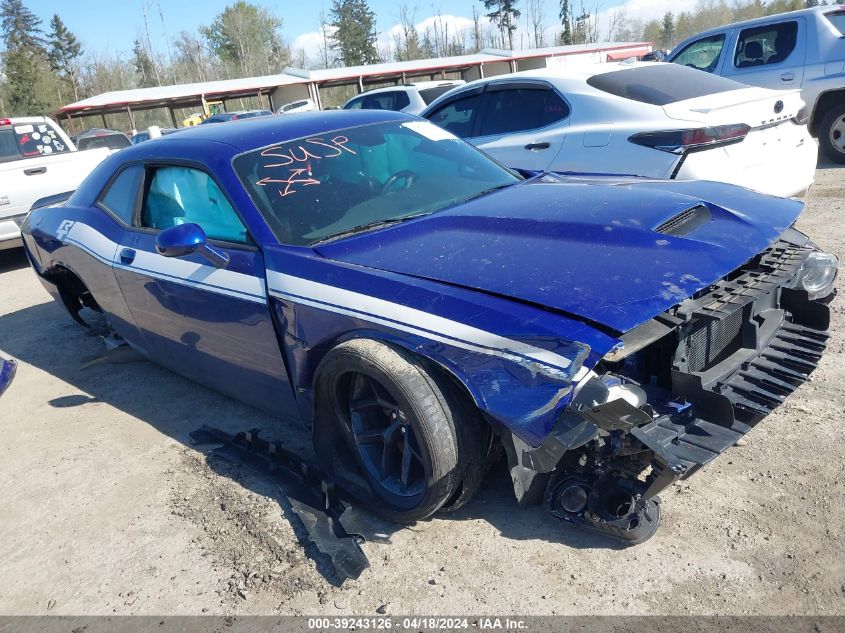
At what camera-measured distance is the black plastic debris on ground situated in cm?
251

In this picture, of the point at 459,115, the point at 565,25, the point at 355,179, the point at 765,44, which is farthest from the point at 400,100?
the point at 565,25

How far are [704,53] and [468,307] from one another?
872 cm

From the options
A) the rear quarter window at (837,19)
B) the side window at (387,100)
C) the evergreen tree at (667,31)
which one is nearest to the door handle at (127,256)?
the rear quarter window at (837,19)

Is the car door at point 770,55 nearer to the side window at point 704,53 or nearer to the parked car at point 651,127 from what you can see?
the side window at point 704,53

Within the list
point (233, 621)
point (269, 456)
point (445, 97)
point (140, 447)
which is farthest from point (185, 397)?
point (445, 97)

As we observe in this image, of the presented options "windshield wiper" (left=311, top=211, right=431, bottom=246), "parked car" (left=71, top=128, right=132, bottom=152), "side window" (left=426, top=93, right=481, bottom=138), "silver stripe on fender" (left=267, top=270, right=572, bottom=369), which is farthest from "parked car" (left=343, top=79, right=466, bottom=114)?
"silver stripe on fender" (left=267, top=270, right=572, bottom=369)

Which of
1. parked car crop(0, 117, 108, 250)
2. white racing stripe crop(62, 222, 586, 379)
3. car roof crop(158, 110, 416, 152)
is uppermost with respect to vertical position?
car roof crop(158, 110, 416, 152)

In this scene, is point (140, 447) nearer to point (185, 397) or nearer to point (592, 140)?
point (185, 397)

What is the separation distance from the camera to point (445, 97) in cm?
675

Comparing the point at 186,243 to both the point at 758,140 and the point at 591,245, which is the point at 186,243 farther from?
the point at 758,140

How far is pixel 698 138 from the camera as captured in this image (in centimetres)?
477

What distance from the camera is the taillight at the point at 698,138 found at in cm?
477

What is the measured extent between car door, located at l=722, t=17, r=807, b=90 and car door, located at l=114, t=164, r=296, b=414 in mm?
7706

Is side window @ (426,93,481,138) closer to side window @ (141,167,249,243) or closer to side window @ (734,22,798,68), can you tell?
side window @ (141,167,249,243)
